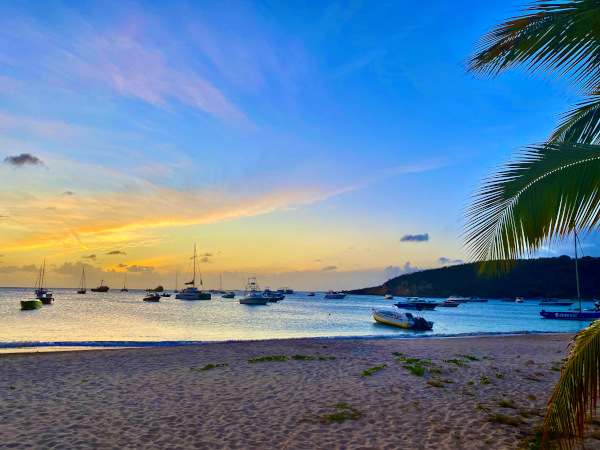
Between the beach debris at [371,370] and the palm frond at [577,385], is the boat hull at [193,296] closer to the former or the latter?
the beach debris at [371,370]

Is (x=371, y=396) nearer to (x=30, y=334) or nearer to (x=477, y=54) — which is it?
(x=477, y=54)

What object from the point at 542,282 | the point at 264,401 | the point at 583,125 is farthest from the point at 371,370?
the point at 542,282

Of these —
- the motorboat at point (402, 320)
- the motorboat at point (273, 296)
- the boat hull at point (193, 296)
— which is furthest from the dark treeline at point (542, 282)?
the motorboat at point (402, 320)

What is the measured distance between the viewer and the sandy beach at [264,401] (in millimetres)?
7090

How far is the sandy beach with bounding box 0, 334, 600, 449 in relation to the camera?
7090 millimetres

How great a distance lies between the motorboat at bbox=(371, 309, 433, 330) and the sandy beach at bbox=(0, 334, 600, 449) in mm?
24428

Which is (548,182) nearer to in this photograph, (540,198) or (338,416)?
(540,198)

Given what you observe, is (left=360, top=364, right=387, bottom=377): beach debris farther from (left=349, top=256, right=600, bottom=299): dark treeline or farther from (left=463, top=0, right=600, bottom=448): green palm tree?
(left=349, top=256, right=600, bottom=299): dark treeline

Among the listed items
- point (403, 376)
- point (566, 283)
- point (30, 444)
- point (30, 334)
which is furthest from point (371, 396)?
point (566, 283)

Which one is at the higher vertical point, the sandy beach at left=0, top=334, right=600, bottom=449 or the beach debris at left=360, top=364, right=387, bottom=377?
the sandy beach at left=0, top=334, right=600, bottom=449

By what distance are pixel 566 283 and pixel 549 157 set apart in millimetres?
191814

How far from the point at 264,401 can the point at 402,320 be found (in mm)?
34072

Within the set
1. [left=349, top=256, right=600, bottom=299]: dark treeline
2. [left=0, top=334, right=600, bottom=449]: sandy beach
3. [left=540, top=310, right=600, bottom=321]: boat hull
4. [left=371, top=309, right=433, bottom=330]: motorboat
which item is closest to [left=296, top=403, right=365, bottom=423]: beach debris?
[left=0, top=334, right=600, bottom=449]: sandy beach

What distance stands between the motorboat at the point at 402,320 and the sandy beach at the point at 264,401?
2443 centimetres
